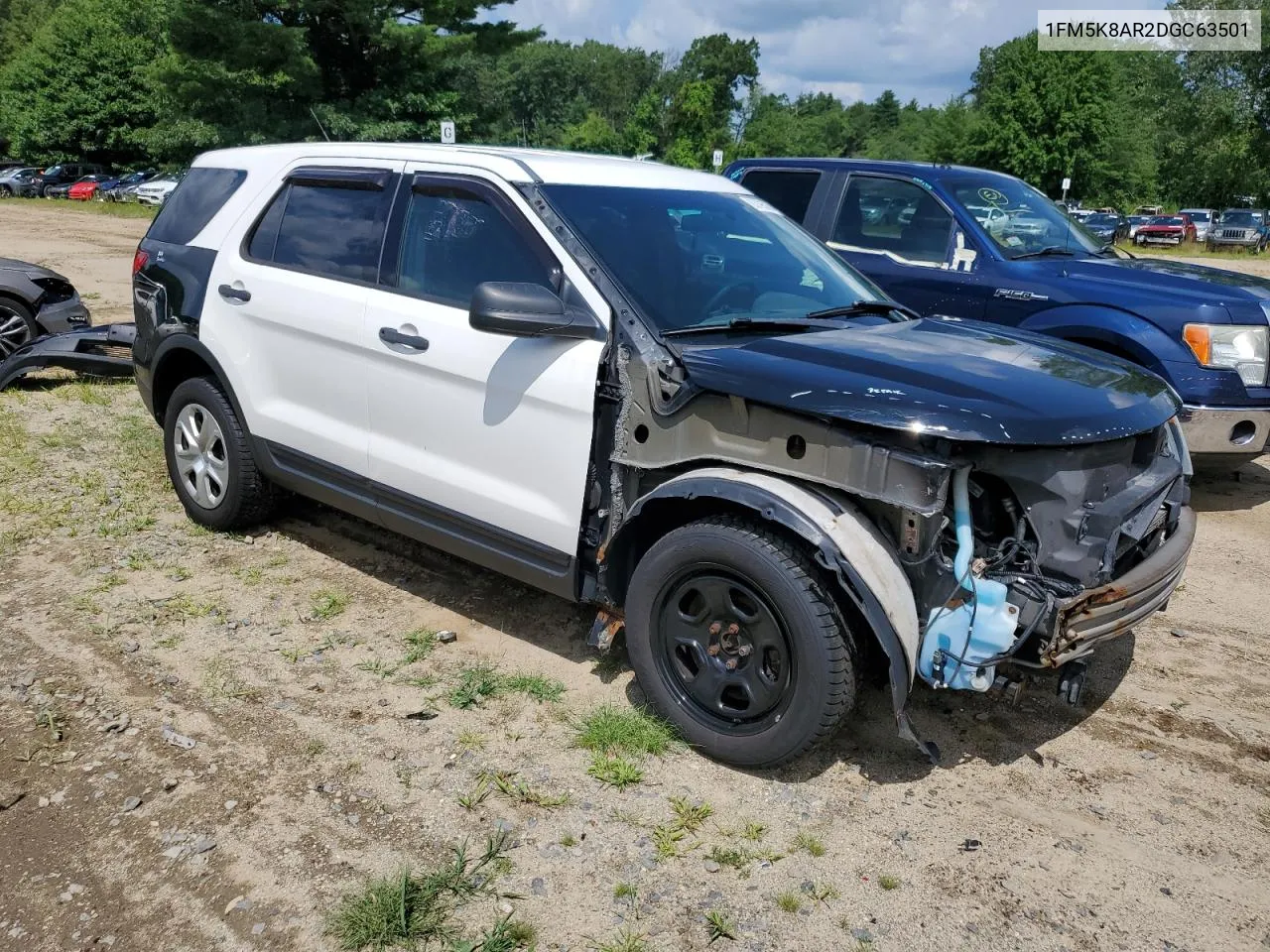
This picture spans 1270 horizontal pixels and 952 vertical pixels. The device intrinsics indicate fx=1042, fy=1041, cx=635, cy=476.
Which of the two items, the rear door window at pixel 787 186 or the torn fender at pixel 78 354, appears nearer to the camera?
the rear door window at pixel 787 186

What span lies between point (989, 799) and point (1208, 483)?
4.59 m

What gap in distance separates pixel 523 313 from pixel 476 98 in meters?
30.8

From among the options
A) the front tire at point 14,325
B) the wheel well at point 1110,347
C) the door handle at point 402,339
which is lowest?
the front tire at point 14,325

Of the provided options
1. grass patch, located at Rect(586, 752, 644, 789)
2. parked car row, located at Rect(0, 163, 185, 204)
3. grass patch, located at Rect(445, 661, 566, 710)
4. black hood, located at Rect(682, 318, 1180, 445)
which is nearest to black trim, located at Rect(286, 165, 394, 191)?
black hood, located at Rect(682, 318, 1180, 445)

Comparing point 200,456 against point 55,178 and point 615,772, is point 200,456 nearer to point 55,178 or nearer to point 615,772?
point 615,772

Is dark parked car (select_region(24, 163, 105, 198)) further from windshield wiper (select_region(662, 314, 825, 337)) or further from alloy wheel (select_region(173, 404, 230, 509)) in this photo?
windshield wiper (select_region(662, 314, 825, 337))

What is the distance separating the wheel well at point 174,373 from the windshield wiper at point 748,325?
2.64m

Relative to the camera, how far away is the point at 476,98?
105 feet

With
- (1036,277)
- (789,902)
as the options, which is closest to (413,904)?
(789,902)

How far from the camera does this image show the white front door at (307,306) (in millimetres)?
4434

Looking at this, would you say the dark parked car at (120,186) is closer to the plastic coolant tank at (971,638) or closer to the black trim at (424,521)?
the black trim at (424,521)

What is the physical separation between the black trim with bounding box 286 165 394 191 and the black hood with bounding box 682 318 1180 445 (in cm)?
174

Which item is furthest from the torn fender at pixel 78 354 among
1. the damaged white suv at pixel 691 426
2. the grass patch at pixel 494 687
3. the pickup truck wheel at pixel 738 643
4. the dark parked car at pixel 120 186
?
the dark parked car at pixel 120 186

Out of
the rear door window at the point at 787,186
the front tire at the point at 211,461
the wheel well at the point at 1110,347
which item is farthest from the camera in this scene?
the rear door window at the point at 787,186
